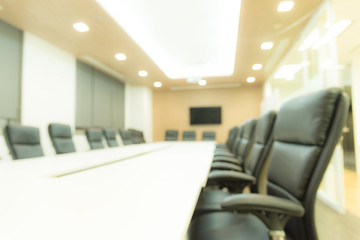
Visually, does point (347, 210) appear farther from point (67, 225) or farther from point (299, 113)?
point (67, 225)

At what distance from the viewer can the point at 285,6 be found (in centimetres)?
328

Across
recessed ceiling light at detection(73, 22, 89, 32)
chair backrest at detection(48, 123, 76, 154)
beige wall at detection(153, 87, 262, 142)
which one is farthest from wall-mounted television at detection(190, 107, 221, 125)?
chair backrest at detection(48, 123, 76, 154)

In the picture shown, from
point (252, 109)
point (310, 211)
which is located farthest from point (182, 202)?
point (252, 109)

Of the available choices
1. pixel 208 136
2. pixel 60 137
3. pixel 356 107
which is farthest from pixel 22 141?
Answer: pixel 208 136

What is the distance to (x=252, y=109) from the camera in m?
8.75

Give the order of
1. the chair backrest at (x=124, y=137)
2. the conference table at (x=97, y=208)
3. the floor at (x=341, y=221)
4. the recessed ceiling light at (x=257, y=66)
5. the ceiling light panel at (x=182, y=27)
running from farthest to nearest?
the recessed ceiling light at (x=257, y=66)
the chair backrest at (x=124, y=137)
the ceiling light panel at (x=182, y=27)
the floor at (x=341, y=221)
the conference table at (x=97, y=208)

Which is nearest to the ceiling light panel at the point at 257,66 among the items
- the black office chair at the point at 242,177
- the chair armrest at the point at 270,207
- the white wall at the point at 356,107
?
the white wall at the point at 356,107

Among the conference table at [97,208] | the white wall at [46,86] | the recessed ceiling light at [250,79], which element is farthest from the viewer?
the recessed ceiling light at [250,79]

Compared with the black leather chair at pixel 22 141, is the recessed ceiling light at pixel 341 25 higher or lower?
higher

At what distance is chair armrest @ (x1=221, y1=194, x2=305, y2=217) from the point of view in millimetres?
748

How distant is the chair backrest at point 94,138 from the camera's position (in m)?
3.58

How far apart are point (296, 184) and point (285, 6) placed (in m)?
3.35

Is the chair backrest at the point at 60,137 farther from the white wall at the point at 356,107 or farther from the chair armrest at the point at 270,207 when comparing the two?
the white wall at the point at 356,107

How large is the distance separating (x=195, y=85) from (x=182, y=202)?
27.0 ft
